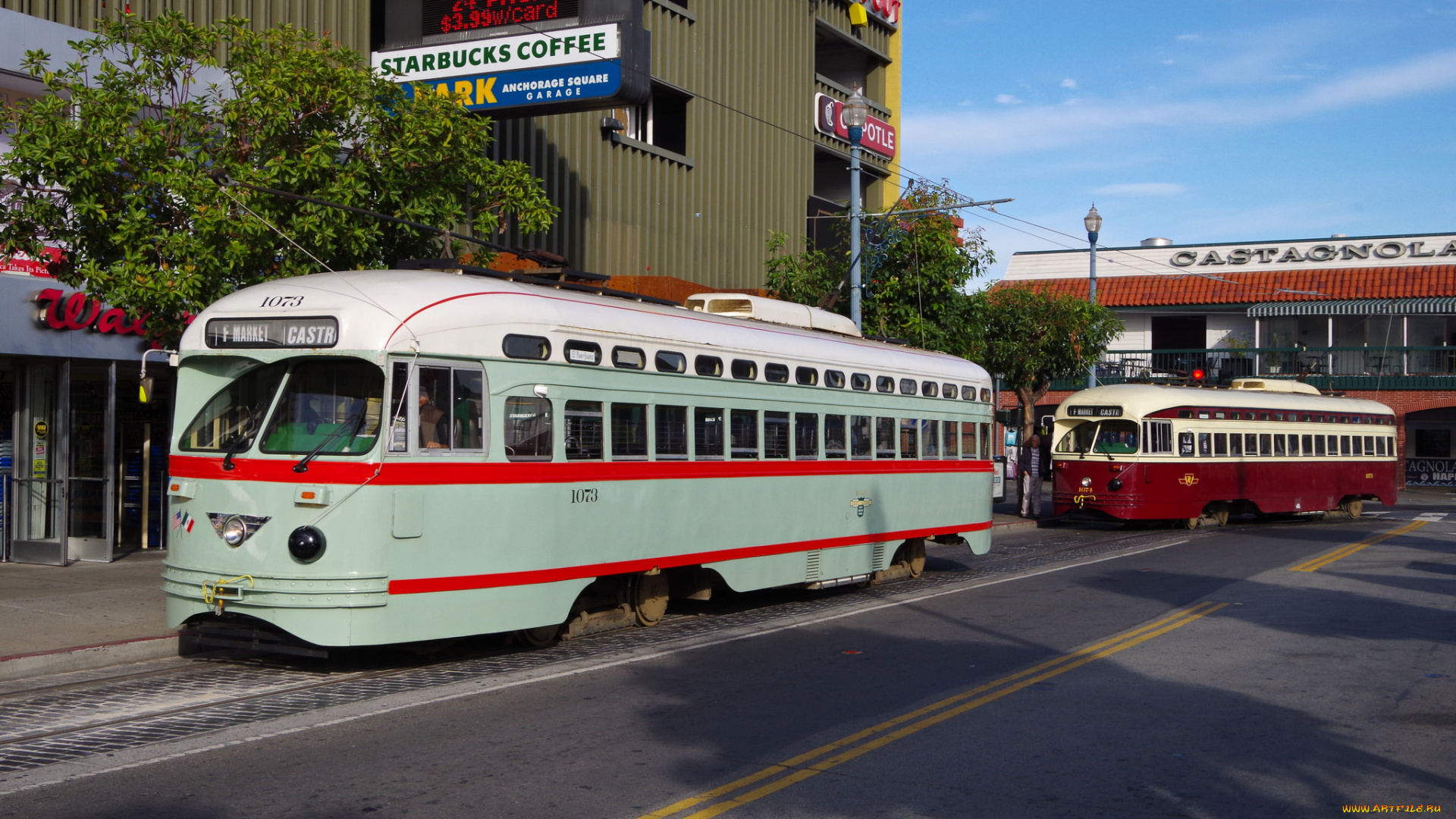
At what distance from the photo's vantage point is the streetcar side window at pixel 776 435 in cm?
1360

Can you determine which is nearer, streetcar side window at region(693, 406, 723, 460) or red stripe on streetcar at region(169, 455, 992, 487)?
red stripe on streetcar at region(169, 455, 992, 487)

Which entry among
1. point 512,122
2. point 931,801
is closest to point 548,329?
point 931,801

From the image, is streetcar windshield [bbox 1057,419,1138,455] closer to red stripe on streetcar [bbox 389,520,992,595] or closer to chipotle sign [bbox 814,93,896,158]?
chipotle sign [bbox 814,93,896,158]

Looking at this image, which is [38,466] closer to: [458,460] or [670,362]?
[670,362]

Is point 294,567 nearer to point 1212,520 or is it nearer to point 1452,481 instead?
point 1212,520

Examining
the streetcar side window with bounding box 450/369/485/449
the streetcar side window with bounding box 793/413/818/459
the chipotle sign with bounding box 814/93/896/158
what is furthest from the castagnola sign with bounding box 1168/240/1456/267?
the streetcar side window with bounding box 450/369/485/449

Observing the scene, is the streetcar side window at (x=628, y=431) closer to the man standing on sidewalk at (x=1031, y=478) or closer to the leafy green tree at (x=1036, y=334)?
the man standing on sidewalk at (x=1031, y=478)

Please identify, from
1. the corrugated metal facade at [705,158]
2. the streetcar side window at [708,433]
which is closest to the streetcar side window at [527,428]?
the streetcar side window at [708,433]

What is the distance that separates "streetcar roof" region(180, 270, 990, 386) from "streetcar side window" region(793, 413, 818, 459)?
2005 mm

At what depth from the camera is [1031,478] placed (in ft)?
102

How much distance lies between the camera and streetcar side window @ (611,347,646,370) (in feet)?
37.8

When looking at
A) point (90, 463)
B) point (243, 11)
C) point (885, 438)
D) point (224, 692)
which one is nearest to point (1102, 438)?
point (885, 438)

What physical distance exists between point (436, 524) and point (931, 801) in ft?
15.0

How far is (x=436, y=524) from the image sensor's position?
984 cm
